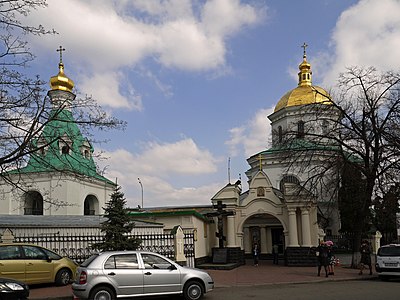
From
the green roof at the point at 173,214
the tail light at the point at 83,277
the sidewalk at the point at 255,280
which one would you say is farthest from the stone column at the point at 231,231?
the tail light at the point at 83,277

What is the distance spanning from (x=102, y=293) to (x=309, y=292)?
659cm

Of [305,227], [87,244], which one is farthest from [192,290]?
[305,227]

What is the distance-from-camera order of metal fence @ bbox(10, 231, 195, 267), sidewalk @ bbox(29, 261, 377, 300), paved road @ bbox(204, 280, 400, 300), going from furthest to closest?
metal fence @ bbox(10, 231, 195, 267), sidewalk @ bbox(29, 261, 377, 300), paved road @ bbox(204, 280, 400, 300)

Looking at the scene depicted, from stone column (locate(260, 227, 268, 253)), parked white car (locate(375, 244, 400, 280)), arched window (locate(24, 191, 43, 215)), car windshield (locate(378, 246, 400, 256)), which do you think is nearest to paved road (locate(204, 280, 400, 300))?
parked white car (locate(375, 244, 400, 280))

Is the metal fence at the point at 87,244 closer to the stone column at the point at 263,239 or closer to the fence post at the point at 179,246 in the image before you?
the fence post at the point at 179,246

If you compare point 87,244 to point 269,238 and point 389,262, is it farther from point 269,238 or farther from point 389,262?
point 269,238

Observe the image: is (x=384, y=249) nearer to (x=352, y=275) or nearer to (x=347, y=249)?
(x=352, y=275)

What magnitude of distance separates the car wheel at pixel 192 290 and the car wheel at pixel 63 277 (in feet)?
17.8

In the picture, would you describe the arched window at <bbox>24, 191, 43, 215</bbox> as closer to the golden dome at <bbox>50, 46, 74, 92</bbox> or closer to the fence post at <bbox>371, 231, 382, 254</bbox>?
the golden dome at <bbox>50, 46, 74, 92</bbox>

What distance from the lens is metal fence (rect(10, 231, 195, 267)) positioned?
67.0ft

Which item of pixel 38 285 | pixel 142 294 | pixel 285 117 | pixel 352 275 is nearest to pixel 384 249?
pixel 352 275

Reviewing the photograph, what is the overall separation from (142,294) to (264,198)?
17.2 m

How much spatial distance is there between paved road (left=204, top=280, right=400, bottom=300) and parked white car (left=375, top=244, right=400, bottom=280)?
1.46m

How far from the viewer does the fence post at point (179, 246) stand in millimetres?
21500
